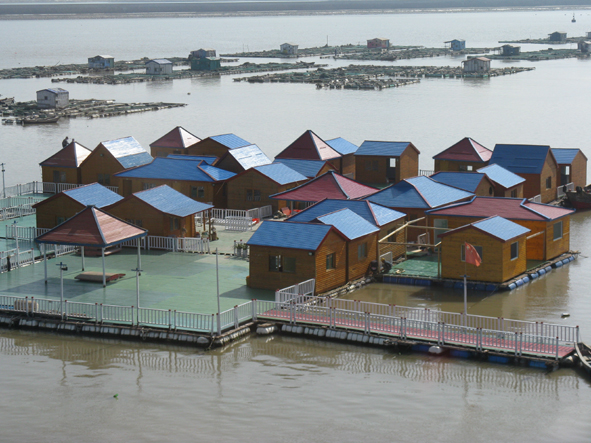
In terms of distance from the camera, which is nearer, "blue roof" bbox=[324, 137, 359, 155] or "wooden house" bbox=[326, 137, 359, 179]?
"wooden house" bbox=[326, 137, 359, 179]

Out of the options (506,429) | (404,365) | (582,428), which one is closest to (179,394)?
(404,365)

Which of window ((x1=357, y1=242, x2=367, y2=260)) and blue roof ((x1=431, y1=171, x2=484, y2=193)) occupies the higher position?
blue roof ((x1=431, y1=171, x2=484, y2=193))

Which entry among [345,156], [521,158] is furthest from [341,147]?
[521,158]

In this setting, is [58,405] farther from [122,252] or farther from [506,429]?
[122,252]

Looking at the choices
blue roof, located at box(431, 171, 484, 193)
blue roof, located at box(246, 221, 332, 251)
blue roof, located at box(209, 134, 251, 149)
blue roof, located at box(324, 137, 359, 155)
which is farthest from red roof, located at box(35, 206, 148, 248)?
blue roof, located at box(324, 137, 359, 155)

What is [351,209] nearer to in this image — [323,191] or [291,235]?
[291,235]

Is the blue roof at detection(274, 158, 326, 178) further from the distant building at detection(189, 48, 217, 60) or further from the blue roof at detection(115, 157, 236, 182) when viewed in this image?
the distant building at detection(189, 48, 217, 60)

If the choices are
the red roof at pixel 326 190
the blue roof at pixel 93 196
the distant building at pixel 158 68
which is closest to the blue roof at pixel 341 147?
the red roof at pixel 326 190
